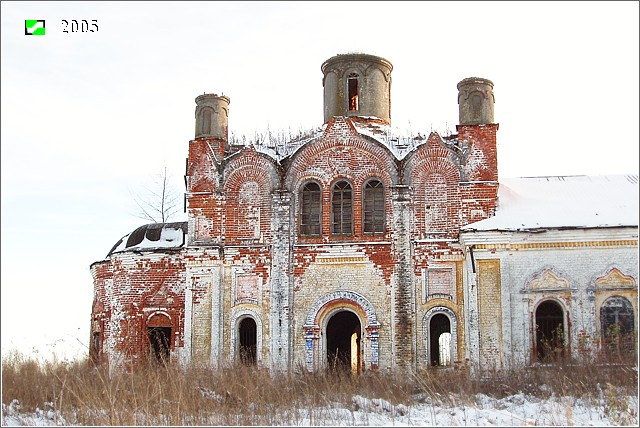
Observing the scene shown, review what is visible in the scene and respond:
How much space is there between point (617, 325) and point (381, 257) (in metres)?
5.22

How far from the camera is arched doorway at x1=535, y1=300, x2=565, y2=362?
1695 centimetres

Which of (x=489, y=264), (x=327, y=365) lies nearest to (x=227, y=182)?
(x=327, y=365)

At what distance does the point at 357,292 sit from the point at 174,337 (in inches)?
186

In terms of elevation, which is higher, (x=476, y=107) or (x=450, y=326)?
(x=476, y=107)

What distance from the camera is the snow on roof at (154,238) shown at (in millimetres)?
20312

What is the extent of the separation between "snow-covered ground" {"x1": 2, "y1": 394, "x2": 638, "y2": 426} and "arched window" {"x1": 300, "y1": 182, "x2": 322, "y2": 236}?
18.9 feet

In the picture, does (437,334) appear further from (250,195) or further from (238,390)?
(238,390)

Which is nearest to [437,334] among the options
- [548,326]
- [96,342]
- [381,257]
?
[381,257]

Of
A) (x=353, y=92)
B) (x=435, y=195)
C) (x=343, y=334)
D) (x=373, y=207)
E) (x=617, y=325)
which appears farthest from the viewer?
(x=353, y=92)

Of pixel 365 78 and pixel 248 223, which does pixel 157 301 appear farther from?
pixel 365 78

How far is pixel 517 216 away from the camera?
17.9m

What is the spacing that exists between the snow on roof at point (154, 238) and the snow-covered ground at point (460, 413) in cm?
711

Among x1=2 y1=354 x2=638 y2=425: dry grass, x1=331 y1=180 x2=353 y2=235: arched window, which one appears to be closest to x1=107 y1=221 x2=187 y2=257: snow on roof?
x1=331 y1=180 x2=353 y2=235: arched window

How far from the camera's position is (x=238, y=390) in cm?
1393
